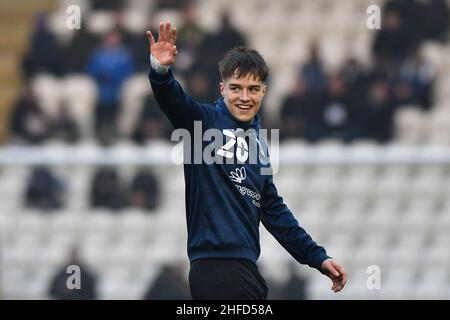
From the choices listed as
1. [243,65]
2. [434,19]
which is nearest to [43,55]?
[434,19]

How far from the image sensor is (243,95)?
21.2 feet

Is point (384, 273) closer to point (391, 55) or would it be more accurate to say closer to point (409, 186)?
point (409, 186)

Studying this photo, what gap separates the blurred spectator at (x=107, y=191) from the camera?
13.1m

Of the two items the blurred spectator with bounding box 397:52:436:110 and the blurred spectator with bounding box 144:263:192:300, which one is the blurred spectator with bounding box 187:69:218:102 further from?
the blurred spectator with bounding box 144:263:192:300

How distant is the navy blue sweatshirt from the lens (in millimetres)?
6332

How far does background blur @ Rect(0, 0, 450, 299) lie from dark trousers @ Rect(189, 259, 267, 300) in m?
5.08

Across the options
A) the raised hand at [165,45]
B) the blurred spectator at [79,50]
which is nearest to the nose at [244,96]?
the raised hand at [165,45]

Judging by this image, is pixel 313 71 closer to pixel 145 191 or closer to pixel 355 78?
pixel 355 78

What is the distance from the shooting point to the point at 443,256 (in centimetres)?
1286

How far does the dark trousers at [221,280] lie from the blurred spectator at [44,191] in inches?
275

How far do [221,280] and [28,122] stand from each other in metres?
8.17

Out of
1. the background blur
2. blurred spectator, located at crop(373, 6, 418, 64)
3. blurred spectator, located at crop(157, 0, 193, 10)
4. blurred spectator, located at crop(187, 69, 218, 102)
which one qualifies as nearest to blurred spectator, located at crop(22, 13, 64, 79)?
the background blur

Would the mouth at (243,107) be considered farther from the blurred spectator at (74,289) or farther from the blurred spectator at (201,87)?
the blurred spectator at (201,87)

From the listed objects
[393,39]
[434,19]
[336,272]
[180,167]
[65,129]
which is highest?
[434,19]
